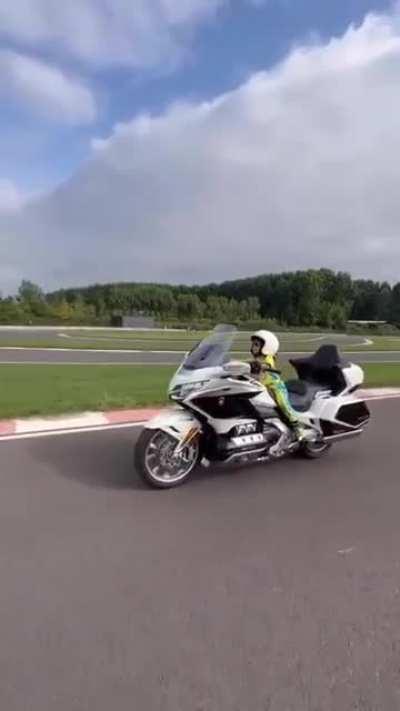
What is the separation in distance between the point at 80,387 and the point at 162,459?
23.6 ft

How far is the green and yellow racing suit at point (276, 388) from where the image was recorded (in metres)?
6.13

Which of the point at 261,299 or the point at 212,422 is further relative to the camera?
the point at 261,299

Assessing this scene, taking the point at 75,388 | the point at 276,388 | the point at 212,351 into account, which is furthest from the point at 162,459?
the point at 75,388

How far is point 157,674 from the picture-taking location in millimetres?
2701

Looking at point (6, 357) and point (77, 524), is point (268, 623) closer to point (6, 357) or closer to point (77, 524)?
point (77, 524)

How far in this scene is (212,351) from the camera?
5.84 metres

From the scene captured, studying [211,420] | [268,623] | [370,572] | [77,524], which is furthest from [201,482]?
[268,623]

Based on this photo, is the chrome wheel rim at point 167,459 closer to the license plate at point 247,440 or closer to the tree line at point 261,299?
the license plate at point 247,440

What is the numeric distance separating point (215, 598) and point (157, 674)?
2.58 ft

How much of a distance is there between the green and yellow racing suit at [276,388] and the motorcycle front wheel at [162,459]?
1.00m

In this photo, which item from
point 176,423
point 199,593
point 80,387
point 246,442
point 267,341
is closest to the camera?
point 199,593

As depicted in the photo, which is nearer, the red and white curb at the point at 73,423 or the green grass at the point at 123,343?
the red and white curb at the point at 73,423

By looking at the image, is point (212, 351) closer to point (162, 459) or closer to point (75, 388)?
point (162, 459)

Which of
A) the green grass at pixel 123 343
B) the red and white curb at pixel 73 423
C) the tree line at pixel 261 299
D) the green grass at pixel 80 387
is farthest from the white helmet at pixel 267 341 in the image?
the tree line at pixel 261 299
